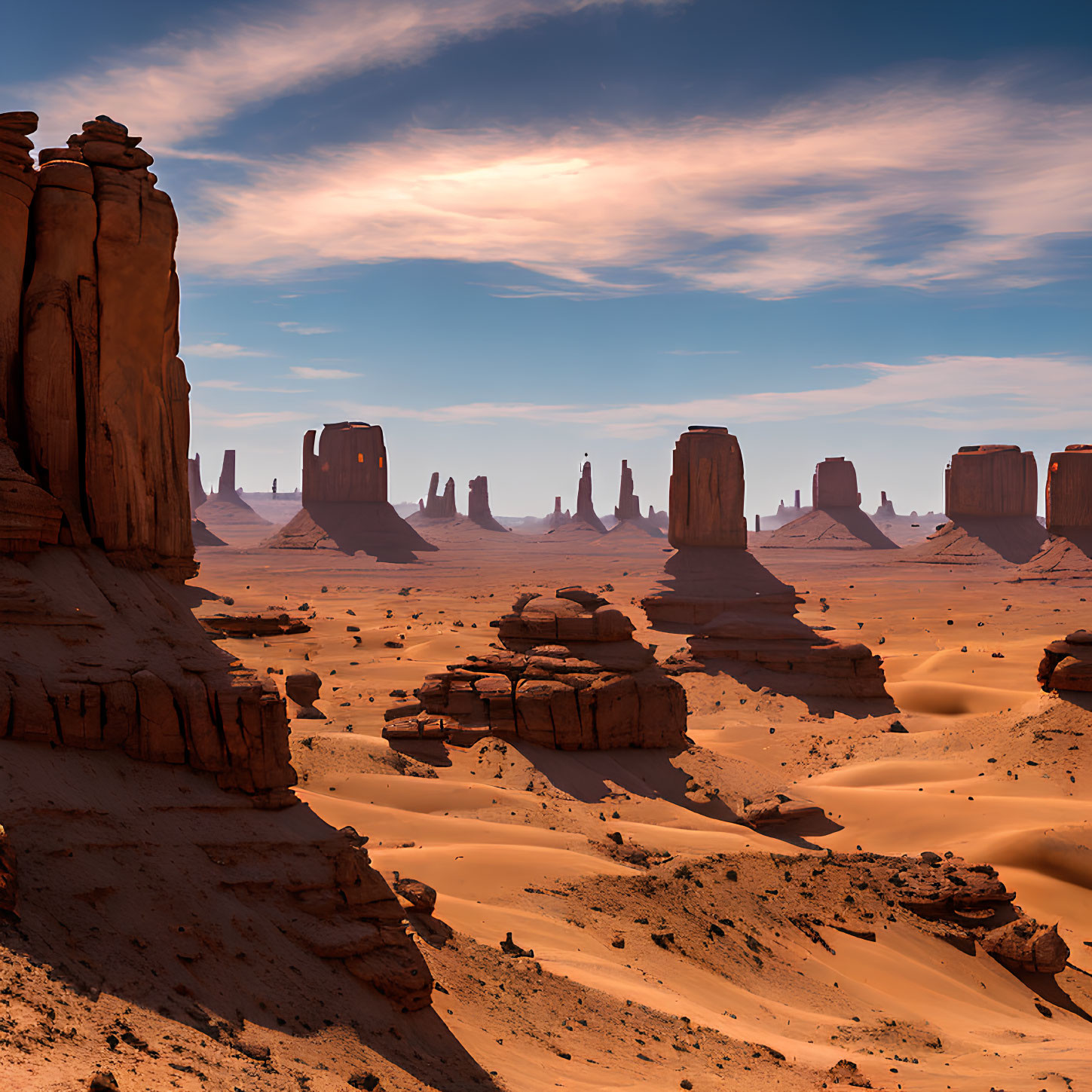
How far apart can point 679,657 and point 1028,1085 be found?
20423 millimetres

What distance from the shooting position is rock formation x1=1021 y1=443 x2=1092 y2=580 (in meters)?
51.0

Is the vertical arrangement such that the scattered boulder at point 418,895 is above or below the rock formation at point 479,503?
below

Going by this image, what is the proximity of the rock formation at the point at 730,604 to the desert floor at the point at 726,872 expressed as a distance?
101cm

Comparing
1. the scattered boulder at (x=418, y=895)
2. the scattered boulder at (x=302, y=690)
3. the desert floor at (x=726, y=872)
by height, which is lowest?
the desert floor at (x=726, y=872)

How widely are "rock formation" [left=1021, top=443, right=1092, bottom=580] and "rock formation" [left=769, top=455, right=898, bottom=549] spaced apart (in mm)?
34651

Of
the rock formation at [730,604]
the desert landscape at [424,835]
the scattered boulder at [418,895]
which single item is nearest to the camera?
the desert landscape at [424,835]

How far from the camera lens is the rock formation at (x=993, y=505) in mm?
63250

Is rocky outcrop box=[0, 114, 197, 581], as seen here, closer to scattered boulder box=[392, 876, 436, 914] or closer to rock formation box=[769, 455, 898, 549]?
scattered boulder box=[392, 876, 436, 914]

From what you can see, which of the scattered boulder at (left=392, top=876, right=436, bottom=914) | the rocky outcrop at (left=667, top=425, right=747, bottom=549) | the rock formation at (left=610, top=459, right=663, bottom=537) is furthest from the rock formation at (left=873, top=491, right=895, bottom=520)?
the scattered boulder at (left=392, top=876, right=436, bottom=914)

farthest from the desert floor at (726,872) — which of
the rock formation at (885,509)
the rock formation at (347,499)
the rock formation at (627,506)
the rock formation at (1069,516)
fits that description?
the rock formation at (885,509)

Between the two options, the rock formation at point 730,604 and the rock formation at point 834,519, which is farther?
the rock formation at point 834,519

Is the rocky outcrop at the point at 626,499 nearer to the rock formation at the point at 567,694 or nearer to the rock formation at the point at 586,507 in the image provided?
the rock formation at the point at 586,507

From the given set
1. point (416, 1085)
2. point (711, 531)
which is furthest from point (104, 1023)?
point (711, 531)

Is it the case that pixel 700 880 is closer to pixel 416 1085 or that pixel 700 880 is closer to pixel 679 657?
pixel 416 1085
